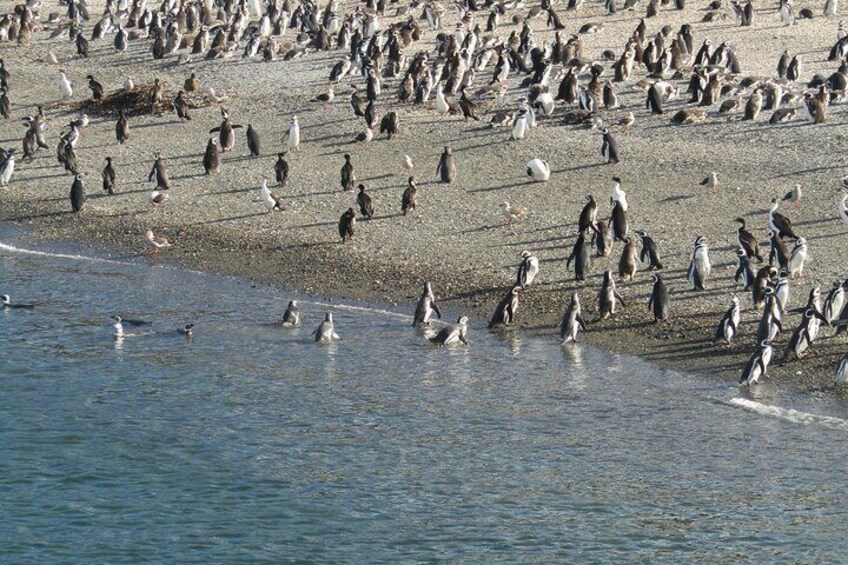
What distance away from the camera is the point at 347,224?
23922 millimetres

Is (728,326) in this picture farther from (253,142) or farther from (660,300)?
(253,142)

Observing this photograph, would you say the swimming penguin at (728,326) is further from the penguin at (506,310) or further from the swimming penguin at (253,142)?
the swimming penguin at (253,142)

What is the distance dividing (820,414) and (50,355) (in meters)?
9.98

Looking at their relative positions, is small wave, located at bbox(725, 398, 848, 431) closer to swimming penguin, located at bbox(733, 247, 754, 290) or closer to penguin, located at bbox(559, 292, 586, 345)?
penguin, located at bbox(559, 292, 586, 345)

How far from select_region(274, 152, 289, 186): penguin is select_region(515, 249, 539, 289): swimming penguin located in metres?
6.18

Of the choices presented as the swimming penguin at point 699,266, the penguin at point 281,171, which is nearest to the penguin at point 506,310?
the swimming penguin at point 699,266

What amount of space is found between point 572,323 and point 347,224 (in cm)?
510

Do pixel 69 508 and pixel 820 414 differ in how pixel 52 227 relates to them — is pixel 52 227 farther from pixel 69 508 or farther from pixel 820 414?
pixel 820 414

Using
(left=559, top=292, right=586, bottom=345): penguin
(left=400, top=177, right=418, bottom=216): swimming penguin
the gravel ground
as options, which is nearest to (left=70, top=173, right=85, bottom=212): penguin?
the gravel ground

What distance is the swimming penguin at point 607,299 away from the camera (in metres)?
20.6

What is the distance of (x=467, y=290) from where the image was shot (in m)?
22.2

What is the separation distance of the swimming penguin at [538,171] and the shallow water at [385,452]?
5339 mm

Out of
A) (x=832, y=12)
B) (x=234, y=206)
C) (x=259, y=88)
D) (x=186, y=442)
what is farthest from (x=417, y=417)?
(x=832, y=12)

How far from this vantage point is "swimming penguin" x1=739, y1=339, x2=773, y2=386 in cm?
1834
